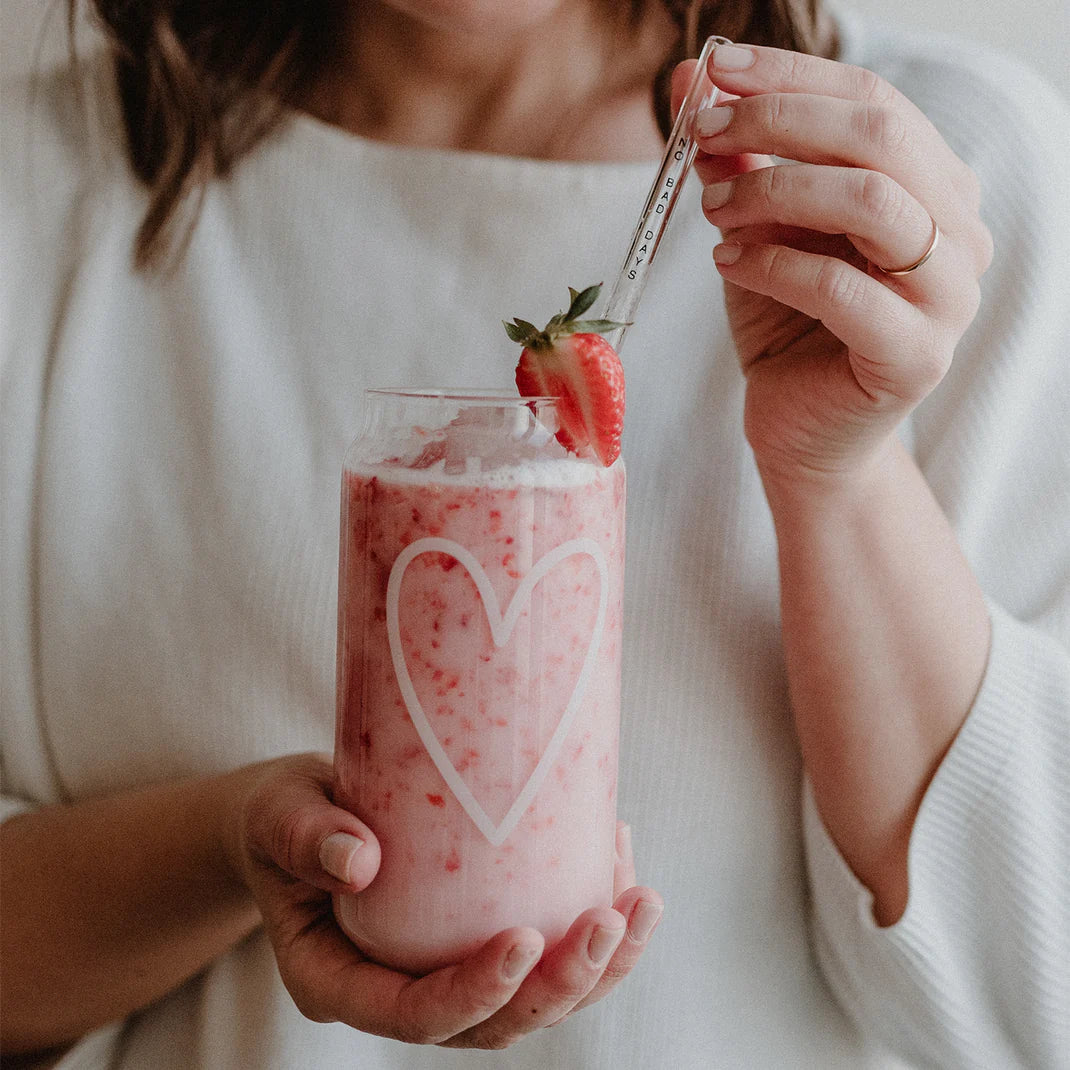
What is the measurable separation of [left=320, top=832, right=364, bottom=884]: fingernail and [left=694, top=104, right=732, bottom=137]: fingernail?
52cm

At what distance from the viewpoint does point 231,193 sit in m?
1.23

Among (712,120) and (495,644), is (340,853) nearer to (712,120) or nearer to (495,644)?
(495,644)

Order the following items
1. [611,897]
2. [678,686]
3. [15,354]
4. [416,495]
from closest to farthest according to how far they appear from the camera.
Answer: [416,495] → [611,897] → [678,686] → [15,354]

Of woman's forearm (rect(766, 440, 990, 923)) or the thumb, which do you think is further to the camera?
woman's forearm (rect(766, 440, 990, 923))

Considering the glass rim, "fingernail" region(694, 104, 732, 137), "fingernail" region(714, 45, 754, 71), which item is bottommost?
the glass rim

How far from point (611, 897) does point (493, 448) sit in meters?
0.34

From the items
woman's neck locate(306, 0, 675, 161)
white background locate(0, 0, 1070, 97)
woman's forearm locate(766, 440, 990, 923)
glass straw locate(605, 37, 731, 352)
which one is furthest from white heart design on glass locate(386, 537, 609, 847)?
white background locate(0, 0, 1070, 97)

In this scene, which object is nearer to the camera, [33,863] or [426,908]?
[426,908]

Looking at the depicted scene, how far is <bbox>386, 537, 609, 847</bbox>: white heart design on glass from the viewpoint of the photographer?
26.6 inches

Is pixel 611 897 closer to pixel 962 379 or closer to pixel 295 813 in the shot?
pixel 295 813

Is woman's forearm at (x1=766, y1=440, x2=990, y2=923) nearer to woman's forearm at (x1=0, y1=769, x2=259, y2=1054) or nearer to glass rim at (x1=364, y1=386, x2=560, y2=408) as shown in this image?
glass rim at (x1=364, y1=386, x2=560, y2=408)

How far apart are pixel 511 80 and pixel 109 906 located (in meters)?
0.97

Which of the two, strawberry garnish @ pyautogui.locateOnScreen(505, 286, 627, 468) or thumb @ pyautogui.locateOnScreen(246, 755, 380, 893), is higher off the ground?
strawberry garnish @ pyautogui.locateOnScreen(505, 286, 627, 468)

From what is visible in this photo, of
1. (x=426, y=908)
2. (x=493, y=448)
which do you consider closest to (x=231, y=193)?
(x=493, y=448)
